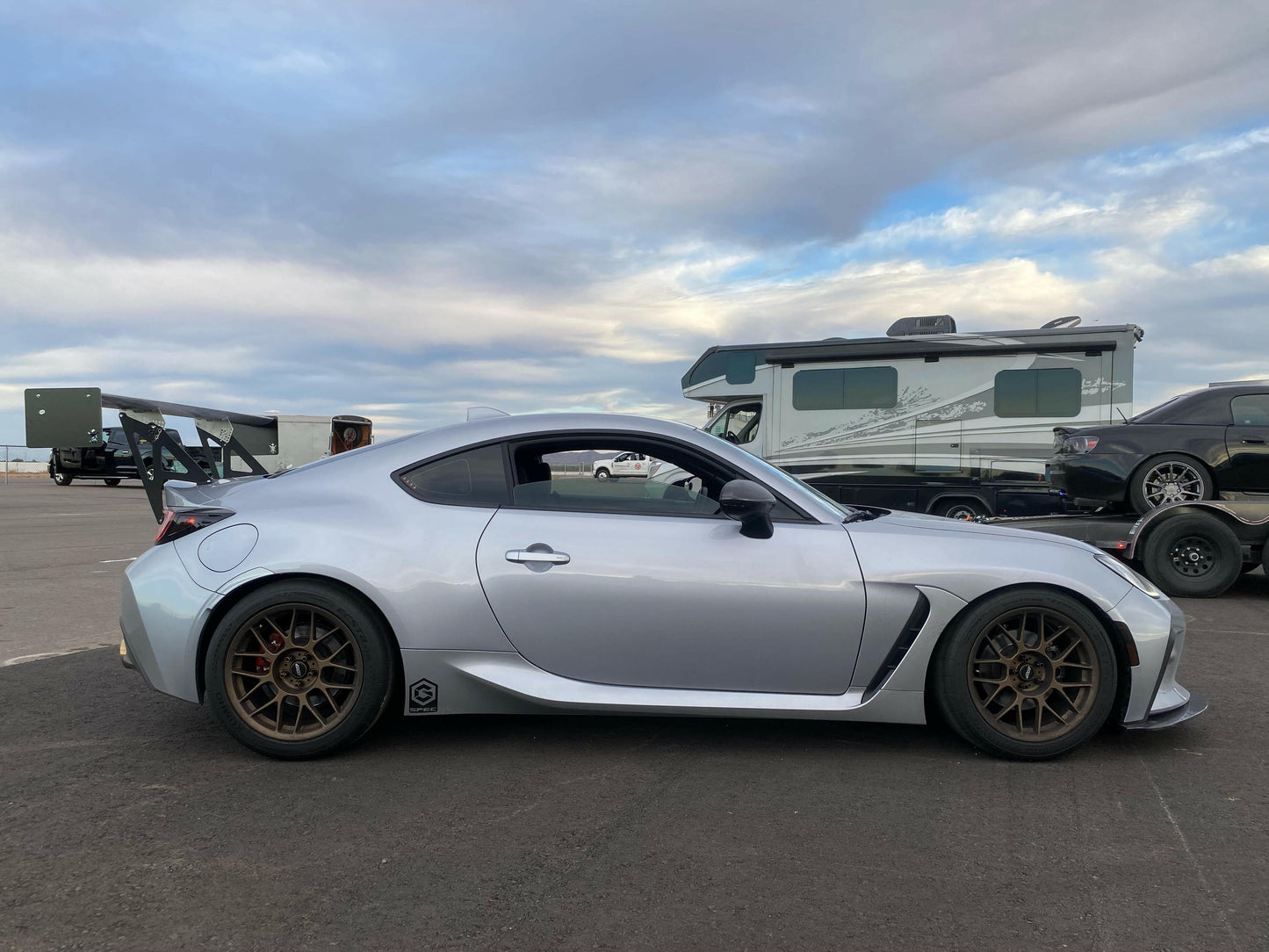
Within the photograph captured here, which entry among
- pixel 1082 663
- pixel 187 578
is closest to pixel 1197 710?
pixel 1082 663

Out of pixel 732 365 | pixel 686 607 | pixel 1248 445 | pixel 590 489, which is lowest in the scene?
pixel 686 607

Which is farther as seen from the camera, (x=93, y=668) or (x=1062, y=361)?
(x=1062, y=361)

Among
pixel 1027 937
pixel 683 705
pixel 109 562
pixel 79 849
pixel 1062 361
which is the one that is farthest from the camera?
pixel 1062 361

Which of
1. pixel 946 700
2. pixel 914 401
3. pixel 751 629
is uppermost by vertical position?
pixel 914 401

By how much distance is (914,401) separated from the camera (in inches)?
Answer: 534

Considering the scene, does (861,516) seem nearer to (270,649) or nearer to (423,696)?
(423,696)

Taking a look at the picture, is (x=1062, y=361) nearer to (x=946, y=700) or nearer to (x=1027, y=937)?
(x=946, y=700)

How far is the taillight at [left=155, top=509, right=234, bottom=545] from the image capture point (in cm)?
384

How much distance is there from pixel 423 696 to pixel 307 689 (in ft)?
1.49

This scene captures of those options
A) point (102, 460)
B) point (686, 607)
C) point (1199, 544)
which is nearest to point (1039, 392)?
point (1199, 544)

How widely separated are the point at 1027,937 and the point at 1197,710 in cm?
201

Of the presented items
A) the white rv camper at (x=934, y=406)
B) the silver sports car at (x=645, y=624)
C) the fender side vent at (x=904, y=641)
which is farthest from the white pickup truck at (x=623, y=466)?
the white rv camper at (x=934, y=406)

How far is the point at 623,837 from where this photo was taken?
9.80 ft

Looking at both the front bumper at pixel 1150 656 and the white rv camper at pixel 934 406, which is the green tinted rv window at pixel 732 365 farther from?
the front bumper at pixel 1150 656
